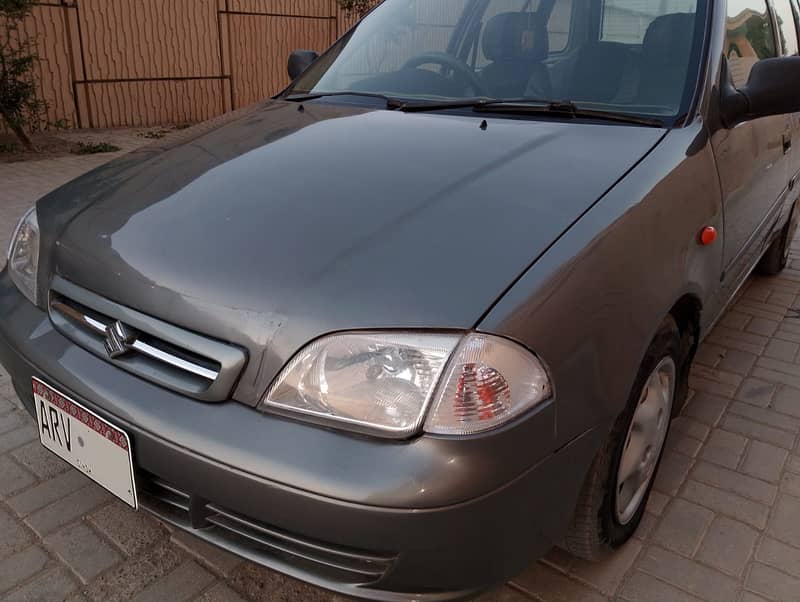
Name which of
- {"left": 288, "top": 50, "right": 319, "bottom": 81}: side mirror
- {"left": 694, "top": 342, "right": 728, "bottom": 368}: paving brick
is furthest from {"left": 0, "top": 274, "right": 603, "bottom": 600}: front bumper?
{"left": 288, "top": 50, "right": 319, "bottom": 81}: side mirror

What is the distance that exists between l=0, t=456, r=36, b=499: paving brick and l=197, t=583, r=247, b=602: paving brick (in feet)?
2.73

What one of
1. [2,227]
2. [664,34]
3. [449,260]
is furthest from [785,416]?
[2,227]

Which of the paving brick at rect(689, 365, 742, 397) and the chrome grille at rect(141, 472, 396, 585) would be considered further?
the paving brick at rect(689, 365, 742, 397)

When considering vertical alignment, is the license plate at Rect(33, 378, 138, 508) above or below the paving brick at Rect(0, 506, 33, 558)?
above

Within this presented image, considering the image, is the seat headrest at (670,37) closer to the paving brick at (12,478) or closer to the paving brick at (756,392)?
the paving brick at (756,392)

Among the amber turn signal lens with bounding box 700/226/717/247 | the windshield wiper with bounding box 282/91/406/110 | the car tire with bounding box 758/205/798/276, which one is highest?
the windshield wiper with bounding box 282/91/406/110

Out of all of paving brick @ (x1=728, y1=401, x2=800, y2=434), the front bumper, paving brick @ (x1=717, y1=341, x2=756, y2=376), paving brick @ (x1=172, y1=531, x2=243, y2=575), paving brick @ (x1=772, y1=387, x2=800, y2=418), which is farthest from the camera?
paving brick @ (x1=717, y1=341, x2=756, y2=376)

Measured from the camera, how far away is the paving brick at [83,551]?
188cm

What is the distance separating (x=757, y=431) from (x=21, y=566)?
100 inches

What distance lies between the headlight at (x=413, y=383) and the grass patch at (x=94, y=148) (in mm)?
7153

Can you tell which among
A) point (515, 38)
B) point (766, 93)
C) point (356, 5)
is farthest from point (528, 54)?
point (356, 5)

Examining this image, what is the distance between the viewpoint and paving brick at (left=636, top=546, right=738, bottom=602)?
184 cm

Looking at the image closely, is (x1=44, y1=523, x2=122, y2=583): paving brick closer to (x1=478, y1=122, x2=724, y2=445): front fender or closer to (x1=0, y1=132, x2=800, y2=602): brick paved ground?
(x1=0, y1=132, x2=800, y2=602): brick paved ground

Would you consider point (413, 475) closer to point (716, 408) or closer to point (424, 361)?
point (424, 361)
